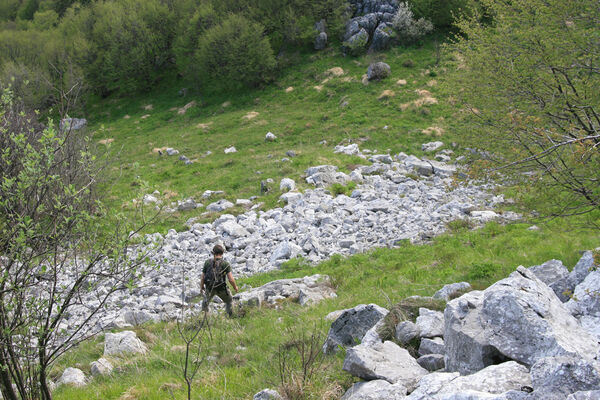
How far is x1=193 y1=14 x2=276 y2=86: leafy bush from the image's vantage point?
44.7 metres

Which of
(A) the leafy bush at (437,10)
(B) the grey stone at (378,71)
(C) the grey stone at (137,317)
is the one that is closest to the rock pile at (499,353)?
(C) the grey stone at (137,317)

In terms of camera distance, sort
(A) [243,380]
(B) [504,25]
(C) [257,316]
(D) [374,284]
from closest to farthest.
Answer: (A) [243,380] → (C) [257,316] → (D) [374,284] → (B) [504,25]

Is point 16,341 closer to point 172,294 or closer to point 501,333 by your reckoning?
point 501,333

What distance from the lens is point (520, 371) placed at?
4.11 metres

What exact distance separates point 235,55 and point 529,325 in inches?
1771

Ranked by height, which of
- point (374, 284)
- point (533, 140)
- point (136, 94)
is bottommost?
point (136, 94)

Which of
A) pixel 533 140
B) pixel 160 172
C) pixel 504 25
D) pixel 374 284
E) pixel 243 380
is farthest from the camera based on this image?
pixel 160 172

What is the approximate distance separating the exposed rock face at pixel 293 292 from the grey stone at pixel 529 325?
19.4 ft

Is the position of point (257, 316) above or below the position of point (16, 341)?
below

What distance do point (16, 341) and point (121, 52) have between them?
59.5m

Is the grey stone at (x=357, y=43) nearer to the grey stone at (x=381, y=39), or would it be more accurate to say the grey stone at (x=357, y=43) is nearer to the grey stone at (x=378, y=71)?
the grey stone at (x=381, y=39)

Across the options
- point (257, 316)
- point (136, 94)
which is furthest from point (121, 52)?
point (257, 316)

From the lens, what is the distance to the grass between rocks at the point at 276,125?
80.1ft

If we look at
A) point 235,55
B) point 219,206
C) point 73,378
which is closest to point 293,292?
point 73,378
